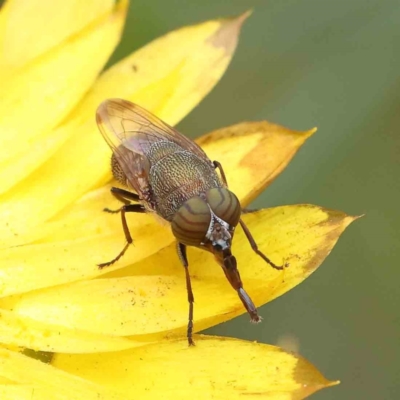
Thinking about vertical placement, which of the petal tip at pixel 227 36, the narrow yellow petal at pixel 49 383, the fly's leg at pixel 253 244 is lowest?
the narrow yellow petal at pixel 49 383

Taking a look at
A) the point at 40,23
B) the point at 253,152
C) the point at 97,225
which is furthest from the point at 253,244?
the point at 40,23

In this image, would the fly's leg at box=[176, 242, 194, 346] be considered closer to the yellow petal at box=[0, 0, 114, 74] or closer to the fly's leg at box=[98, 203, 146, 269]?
the fly's leg at box=[98, 203, 146, 269]

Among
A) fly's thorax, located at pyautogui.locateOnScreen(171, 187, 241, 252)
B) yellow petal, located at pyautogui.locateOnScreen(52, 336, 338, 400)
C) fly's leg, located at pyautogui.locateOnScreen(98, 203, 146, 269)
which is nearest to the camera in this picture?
yellow petal, located at pyautogui.locateOnScreen(52, 336, 338, 400)

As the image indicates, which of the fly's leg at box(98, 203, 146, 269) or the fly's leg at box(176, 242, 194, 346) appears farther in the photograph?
the fly's leg at box(98, 203, 146, 269)

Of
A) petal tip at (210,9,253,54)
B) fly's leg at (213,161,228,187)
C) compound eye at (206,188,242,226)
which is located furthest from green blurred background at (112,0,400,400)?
compound eye at (206,188,242,226)

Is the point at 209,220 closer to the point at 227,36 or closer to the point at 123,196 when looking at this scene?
the point at 123,196

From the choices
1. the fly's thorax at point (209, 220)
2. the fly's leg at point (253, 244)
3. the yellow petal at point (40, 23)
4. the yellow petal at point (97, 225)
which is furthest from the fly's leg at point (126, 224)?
the yellow petal at point (40, 23)

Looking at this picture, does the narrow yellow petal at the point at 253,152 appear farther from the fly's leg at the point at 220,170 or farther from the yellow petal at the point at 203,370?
the yellow petal at the point at 203,370
